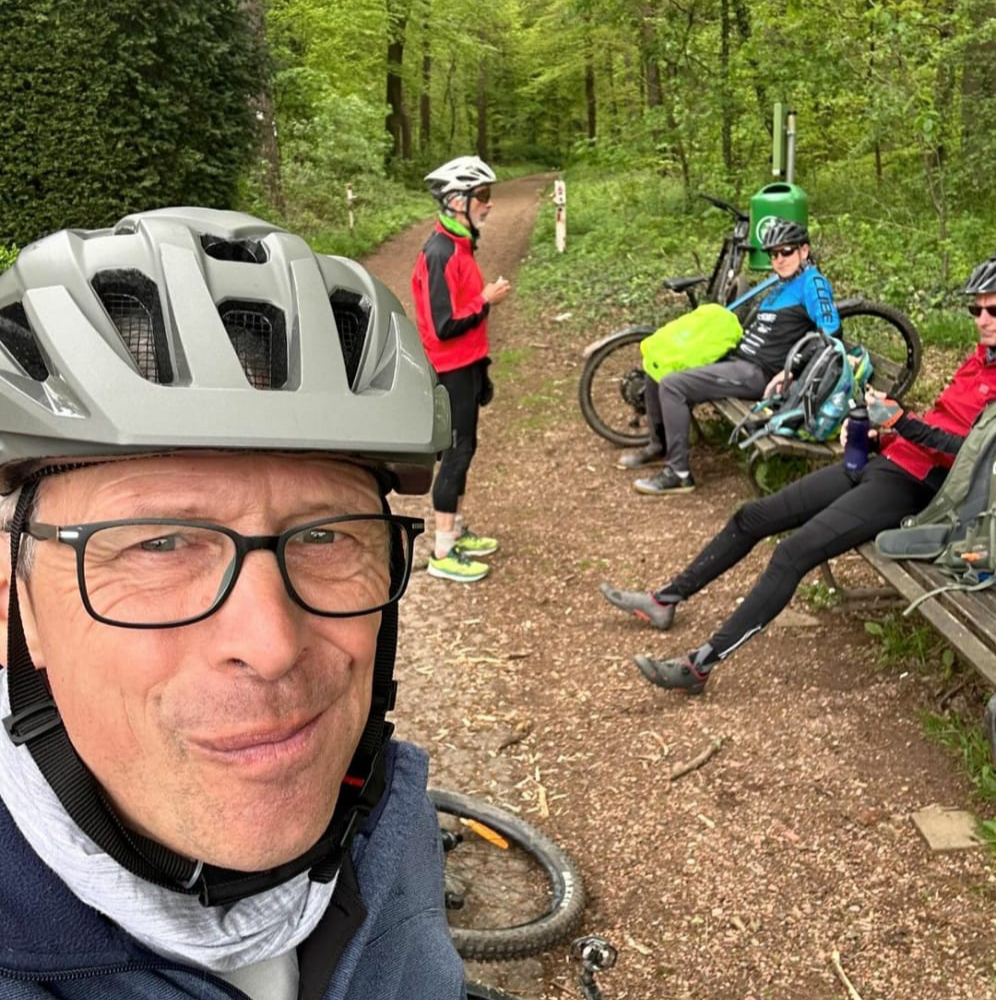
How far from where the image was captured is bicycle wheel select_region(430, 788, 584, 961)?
10.4 feet

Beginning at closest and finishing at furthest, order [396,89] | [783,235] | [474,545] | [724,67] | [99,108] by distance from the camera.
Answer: [474,545], [783,235], [99,108], [724,67], [396,89]

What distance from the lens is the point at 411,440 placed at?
1.42 meters

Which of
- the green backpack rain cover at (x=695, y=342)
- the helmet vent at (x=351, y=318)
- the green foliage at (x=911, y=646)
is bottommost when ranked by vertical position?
the green foliage at (x=911, y=646)

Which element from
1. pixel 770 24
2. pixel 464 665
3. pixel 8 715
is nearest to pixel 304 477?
pixel 8 715

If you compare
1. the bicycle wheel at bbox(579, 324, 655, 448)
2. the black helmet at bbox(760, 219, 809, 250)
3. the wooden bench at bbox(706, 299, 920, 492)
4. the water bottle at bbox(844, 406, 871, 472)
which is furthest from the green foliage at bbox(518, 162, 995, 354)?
the water bottle at bbox(844, 406, 871, 472)

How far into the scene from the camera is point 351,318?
166 cm

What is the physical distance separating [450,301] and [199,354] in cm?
433

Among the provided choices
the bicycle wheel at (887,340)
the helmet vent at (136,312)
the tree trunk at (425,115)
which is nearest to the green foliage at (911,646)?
the bicycle wheel at (887,340)

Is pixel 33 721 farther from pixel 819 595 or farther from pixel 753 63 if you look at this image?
pixel 753 63

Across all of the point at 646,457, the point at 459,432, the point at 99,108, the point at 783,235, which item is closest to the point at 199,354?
the point at 459,432

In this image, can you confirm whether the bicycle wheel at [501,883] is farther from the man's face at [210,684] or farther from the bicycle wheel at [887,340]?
the bicycle wheel at [887,340]

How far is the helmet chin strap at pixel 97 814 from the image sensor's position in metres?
1.24

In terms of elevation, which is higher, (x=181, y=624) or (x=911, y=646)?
(x=181, y=624)

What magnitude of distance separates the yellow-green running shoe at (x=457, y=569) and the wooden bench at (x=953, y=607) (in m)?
2.21
